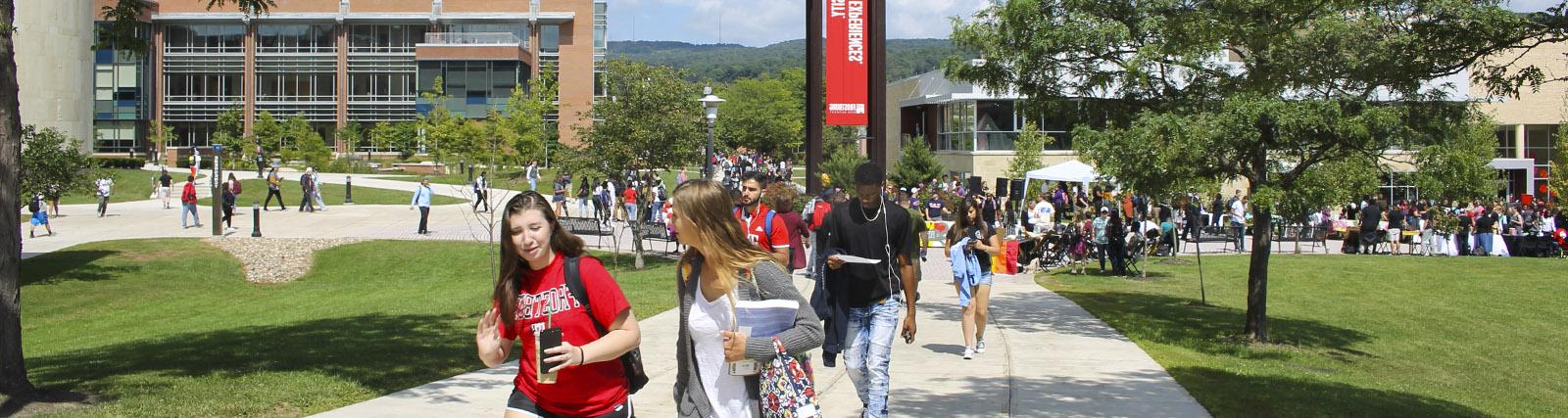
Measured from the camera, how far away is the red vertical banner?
81.0 feet

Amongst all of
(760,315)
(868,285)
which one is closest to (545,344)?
(760,315)

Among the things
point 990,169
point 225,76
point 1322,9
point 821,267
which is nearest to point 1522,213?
point 990,169

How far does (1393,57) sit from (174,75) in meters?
81.4

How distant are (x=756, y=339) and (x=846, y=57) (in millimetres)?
21370

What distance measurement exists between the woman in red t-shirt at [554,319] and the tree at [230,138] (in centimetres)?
6533

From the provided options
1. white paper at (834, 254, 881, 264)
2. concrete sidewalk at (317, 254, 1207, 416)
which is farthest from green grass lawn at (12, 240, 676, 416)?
white paper at (834, 254, 881, 264)

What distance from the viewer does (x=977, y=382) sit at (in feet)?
30.1

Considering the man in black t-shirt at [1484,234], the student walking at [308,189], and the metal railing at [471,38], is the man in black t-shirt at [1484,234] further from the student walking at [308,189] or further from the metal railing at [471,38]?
the metal railing at [471,38]

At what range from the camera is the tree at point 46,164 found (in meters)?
19.6

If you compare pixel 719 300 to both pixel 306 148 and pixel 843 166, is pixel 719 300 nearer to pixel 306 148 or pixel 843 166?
pixel 843 166

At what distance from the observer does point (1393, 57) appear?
7.87 m

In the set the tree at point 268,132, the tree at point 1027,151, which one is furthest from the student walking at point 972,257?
the tree at point 268,132

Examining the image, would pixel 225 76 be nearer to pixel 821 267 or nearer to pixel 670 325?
pixel 670 325

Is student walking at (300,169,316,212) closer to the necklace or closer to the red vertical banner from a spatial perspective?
the red vertical banner
